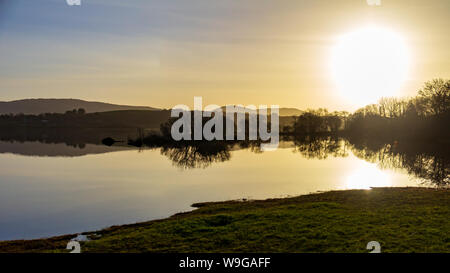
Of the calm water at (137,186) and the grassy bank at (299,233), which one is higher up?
the grassy bank at (299,233)

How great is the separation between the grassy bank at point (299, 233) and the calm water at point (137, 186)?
328cm

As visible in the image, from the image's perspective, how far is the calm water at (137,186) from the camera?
17844 mm

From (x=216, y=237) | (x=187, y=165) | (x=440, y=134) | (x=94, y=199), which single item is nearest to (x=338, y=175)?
(x=187, y=165)

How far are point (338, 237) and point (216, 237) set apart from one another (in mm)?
3754

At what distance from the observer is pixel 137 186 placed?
1062 inches

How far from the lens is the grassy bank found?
9.78m

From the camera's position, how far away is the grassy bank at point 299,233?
978 cm

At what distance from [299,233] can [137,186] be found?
18.4 meters

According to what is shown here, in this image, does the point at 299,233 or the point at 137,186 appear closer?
the point at 299,233

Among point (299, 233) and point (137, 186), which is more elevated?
point (299, 233)

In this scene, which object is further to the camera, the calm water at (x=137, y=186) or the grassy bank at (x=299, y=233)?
the calm water at (x=137, y=186)

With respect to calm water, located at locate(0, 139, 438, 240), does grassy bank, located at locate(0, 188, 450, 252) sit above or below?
above

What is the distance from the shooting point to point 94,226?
16.1 meters

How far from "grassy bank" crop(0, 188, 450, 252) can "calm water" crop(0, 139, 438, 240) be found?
3.28 m
